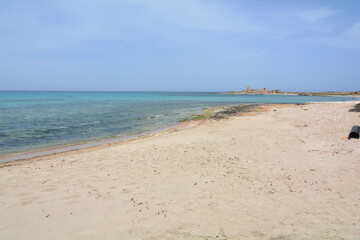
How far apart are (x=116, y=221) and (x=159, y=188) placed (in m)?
1.81

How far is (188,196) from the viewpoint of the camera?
19.9ft

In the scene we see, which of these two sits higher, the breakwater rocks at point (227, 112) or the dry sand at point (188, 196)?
the breakwater rocks at point (227, 112)

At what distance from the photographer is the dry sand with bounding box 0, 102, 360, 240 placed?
181 inches

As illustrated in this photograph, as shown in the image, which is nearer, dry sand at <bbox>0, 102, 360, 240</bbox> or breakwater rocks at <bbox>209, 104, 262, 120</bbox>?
dry sand at <bbox>0, 102, 360, 240</bbox>

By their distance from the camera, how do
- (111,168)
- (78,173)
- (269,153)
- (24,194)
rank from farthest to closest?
1. (269,153)
2. (111,168)
3. (78,173)
4. (24,194)

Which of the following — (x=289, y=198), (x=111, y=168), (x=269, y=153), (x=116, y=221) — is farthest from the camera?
(x=269, y=153)

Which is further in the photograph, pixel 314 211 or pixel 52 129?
pixel 52 129

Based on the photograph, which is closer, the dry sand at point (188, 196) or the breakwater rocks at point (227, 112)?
the dry sand at point (188, 196)

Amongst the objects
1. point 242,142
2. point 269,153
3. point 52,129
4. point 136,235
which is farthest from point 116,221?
point 52,129

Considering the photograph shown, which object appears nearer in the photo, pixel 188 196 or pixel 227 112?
pixel 188 196

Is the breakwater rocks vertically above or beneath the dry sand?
above

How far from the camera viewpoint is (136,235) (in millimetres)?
4469

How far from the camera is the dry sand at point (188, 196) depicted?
15.1 feet

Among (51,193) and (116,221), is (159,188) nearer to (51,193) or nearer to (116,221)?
(116,221)
